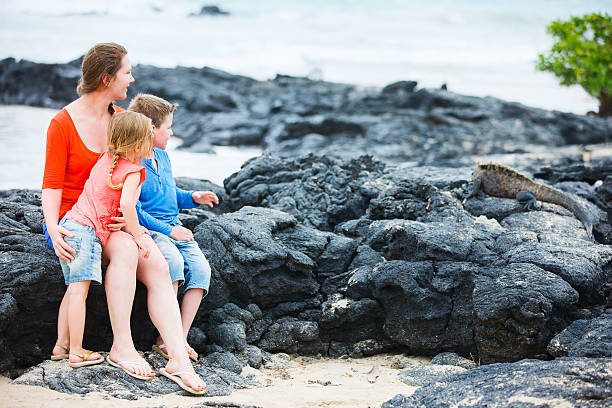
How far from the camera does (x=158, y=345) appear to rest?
393 cm

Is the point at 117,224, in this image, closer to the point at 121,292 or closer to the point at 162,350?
the point at 121,292

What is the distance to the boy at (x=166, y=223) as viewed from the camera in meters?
3.91

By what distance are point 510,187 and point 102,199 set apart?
14.2 feet

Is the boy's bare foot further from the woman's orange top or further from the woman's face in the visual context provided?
the woman's face

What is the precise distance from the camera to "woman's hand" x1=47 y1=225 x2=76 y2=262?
3.49m

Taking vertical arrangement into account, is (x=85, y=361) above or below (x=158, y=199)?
below

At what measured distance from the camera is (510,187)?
6305 millimetres

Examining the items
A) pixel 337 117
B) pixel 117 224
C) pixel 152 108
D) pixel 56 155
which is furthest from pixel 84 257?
pixel 337 117

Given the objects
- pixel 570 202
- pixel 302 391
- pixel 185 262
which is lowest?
pixel 302 391

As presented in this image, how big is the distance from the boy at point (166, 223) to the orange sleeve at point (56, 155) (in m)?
0.51

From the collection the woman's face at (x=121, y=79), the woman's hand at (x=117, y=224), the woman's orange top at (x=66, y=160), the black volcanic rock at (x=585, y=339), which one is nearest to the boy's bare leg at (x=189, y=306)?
the woman's hand at (x=117, y=224)

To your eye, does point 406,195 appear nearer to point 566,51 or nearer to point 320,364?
point 320,364

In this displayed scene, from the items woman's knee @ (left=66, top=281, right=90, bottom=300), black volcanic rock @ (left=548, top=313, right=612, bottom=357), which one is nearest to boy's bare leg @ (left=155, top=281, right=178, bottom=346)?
woman's knee @ (left=66, top=281, right=90, bottom=300)

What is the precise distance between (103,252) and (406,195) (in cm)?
302
